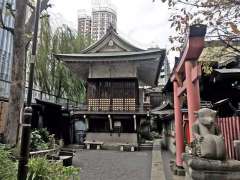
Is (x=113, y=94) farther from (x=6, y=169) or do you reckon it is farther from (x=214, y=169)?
(x=214, y=169)

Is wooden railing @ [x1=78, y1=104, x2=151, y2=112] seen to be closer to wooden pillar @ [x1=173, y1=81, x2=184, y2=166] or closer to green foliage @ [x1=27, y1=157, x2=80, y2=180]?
wooden pillar @ [x1=173, y1=81, x2=184, y2=166]

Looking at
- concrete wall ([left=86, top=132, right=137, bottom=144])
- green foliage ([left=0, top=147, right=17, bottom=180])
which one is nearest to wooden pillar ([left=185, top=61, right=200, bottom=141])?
green foliage ([left=0, top=147, right=17, bottom=180])

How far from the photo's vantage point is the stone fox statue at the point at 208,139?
4.07m

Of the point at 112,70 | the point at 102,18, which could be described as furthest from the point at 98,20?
the point at 112,70

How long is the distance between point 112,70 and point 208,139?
15.3m

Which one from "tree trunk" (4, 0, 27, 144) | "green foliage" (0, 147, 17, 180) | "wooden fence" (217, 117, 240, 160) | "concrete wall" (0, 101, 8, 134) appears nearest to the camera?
"green foliage" (0, 147, 17, 180)

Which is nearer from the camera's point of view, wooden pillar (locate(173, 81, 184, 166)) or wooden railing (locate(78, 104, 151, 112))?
wooden pillar (locate(173, 81, 184, 166))

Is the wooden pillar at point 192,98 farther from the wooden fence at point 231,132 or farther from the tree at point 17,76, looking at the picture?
the tree at point 17,76

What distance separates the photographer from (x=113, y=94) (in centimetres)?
1822

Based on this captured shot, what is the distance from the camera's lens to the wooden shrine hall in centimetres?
1775

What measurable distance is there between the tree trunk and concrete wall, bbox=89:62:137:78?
11525 mm

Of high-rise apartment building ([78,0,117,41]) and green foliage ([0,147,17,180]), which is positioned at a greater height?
high-rise apartment building ([78,0,117,41])

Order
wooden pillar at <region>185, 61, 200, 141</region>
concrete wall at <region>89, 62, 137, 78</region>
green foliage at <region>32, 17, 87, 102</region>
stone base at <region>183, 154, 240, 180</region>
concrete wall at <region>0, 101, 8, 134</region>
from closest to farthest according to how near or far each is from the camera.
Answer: stone base at <region>183, 154, 240, 180</region>, wooden pillar at <region>185, 61, 200, 141</region>, concrete wall at <region>0, 101, 8, 134</region>, concrete wall at <region>89, 62, 137, 78</region>, green foliage at <region>32, 17, 87, 102</region>

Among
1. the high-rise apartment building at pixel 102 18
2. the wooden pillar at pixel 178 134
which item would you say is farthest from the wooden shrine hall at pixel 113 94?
the high-rise apartment building at pixel 102 18
